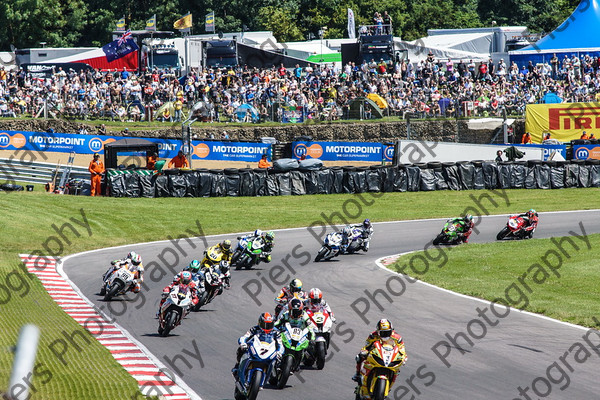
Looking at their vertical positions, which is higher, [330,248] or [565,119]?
[565,119]

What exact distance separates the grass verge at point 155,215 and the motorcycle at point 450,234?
547 cm

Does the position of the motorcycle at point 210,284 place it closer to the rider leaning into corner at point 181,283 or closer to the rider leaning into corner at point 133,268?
the rider leaning into corner at point 181,283

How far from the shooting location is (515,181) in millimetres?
36906

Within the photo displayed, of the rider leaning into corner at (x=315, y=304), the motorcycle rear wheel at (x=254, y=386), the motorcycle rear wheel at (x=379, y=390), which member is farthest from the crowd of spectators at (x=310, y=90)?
the motorcycle rear wheel at (x=379, y=390)

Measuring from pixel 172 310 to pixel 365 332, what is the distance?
3543 millimetres

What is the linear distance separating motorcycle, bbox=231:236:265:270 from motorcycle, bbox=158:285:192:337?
22.3 ft

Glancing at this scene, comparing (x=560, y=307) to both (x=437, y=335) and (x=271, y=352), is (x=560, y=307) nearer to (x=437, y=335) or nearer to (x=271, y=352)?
(x=437, y=335)

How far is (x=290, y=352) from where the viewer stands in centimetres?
1135

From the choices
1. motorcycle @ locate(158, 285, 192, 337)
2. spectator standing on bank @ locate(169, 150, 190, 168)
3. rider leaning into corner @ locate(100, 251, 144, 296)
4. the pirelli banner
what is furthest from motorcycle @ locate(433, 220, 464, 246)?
the pirelli banner

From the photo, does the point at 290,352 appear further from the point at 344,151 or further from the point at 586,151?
the point at 586,151

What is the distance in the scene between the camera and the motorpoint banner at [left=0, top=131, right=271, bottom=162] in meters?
38.5

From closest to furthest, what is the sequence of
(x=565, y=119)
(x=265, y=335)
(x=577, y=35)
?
1. (x=265, y=335)
2. (x=565, y=119)
3. (x=577, y=35)

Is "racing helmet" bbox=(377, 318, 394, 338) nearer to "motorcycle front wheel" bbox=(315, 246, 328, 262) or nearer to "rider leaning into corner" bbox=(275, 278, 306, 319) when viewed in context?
"rider leaning into corner" bbox=(275, 278, 306, 319)

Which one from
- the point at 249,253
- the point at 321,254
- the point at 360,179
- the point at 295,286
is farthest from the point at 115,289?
the point at 360,179
